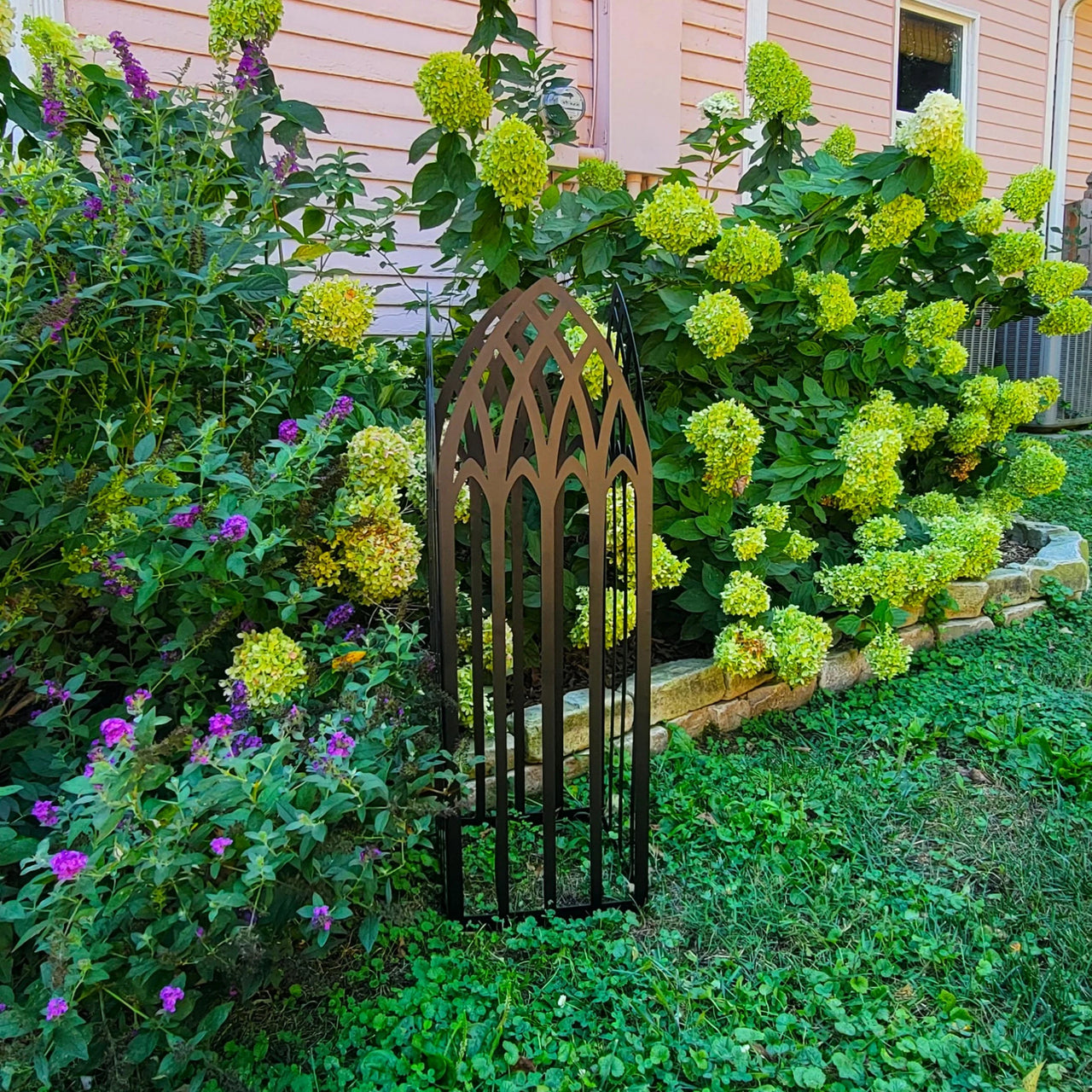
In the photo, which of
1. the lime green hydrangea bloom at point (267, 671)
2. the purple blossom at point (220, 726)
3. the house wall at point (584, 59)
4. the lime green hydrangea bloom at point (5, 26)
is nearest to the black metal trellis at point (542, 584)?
the lime green hydrangea bloom at point (267, 671)

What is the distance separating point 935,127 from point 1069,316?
141cm

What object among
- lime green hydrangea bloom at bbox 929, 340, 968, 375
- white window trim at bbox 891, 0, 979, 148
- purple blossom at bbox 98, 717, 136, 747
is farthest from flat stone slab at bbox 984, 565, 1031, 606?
white window trim at bbox 891, 0, 979, 148

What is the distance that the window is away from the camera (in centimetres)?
666

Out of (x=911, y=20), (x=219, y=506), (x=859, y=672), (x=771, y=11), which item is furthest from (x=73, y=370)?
(x=911, y=20)

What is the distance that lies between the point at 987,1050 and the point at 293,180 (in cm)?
233

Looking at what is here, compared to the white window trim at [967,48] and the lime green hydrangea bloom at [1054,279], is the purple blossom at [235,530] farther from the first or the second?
the white window trim at [967,48]

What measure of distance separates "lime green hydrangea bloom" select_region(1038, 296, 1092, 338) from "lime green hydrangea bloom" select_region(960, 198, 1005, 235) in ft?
1.34

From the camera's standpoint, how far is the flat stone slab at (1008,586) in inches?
120

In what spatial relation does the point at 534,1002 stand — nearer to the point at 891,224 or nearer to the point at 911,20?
the point at 891,224

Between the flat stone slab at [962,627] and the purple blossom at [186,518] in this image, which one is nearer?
the purple blossom at [186,518]

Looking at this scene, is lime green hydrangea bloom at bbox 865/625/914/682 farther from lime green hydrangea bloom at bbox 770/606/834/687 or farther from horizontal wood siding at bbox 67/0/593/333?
horizontal wood siding at bbox 67/0/593/333

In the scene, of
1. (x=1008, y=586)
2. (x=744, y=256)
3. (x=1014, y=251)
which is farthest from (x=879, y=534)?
(x=1014, y=251)

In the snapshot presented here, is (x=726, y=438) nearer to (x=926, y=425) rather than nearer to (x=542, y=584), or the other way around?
(x=542, y=584)

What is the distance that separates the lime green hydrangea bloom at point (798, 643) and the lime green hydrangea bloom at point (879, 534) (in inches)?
16.3
